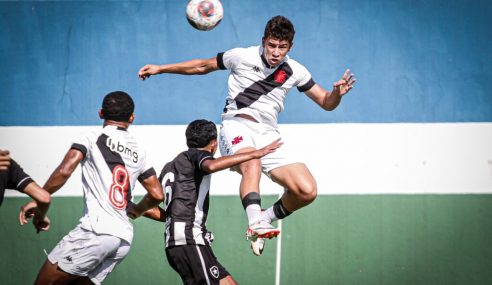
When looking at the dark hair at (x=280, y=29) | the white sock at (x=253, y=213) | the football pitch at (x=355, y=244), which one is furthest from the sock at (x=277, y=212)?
the football pitch at (x=355, y=244)

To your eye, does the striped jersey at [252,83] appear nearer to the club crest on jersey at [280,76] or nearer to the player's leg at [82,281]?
the club crest on jersey at [280,76]

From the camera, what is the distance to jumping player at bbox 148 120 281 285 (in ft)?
22.2

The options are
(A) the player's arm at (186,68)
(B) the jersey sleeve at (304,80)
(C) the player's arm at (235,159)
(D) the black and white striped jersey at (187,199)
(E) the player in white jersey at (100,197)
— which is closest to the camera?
(E) the player in white jersey at (100,197)

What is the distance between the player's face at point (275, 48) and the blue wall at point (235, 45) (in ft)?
7.93

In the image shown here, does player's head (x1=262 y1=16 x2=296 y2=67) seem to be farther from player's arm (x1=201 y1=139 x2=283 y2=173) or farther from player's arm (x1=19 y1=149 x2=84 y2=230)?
player's arm (x1=19 y1=149 x2=84 y2=230)

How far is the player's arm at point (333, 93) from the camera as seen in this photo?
7.70 metres

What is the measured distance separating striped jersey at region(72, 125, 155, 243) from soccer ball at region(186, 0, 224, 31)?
1737mm

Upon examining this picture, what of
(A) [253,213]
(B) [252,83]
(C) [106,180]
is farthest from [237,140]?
(C) [106,180]

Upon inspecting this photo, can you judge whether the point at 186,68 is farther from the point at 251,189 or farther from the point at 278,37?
the point at 251,189

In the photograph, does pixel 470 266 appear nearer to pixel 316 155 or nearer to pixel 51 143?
pixel 316 155

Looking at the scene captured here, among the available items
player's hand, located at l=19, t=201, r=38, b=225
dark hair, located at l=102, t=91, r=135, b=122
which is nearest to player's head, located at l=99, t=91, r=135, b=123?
dark hair, located at l=102, t=91, r=135, b=122

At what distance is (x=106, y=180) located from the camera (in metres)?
6.53

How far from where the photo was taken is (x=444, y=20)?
1014 centimetres

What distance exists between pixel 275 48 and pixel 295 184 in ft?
4.30
